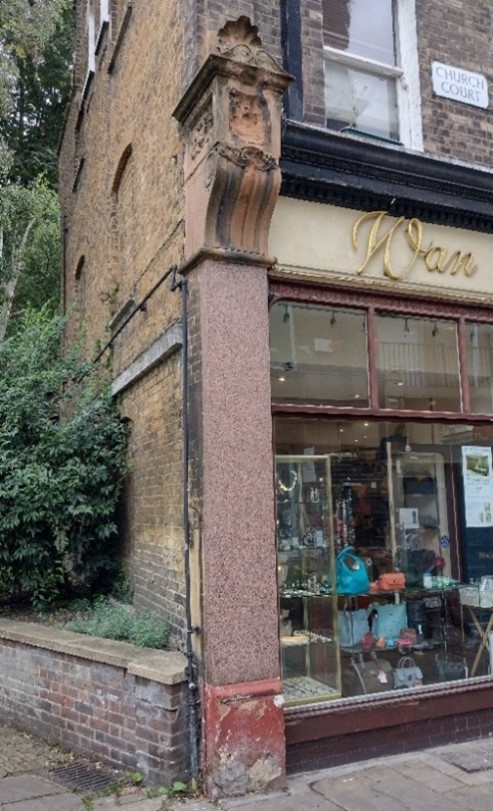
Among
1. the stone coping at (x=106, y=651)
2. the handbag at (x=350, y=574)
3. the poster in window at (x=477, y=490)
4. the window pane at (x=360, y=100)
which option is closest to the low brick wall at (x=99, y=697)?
the stone coping at (x=106, y=651)

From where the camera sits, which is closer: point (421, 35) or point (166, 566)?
point (166, 566)

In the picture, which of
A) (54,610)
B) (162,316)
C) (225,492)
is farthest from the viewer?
(54,610)

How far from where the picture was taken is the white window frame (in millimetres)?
7082

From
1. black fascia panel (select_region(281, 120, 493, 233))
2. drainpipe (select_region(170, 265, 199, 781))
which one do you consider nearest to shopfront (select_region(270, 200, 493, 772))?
black fascia panel (select_region(281, 120, 493, 233))

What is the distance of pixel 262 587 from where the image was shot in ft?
17.4

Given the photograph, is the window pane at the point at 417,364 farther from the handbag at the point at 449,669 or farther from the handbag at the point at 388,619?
the handbag at the point at 449,669

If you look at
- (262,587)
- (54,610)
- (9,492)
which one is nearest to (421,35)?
(262,587)

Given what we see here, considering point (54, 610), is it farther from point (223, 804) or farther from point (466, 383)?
point (466, 383)

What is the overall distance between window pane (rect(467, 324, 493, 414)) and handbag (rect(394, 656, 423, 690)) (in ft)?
7.93

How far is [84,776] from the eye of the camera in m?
5.37

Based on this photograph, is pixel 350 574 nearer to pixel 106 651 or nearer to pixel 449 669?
pixel 449 669

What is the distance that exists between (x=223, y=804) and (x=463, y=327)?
457 centimetres

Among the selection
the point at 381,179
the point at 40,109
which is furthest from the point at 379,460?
the point at 40,109

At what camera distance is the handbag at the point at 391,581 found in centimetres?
687
